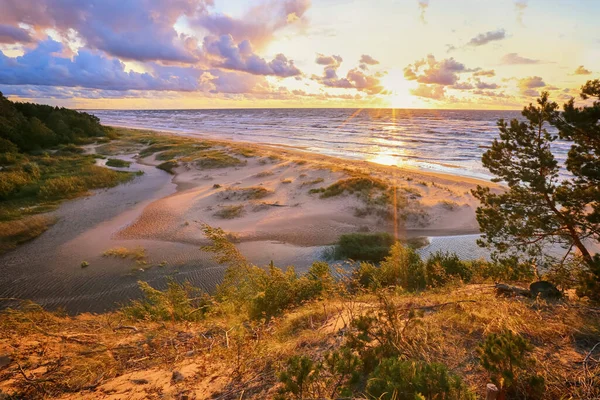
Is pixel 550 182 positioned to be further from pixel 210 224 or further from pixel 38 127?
pixel 38 127

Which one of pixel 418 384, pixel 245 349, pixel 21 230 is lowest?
pixel 21 230

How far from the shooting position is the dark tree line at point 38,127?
33.0 m

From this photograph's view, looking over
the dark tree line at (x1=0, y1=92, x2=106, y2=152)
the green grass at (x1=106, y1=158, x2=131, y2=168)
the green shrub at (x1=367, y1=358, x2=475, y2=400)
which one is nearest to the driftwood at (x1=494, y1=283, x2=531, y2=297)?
the green shrub at (x1=367, y1=358, x2=475, y2=400)

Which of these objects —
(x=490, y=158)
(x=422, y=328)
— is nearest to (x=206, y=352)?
(x=422, y=328)

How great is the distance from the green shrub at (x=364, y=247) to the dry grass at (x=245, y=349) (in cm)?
801

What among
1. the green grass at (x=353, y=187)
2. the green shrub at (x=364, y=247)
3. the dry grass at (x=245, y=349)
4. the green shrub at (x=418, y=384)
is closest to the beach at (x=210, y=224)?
the green grass at (x=353, y=187)

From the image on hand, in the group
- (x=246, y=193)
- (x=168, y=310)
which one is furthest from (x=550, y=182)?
(x=246, y=193)

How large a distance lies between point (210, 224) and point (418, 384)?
17802 millimetres

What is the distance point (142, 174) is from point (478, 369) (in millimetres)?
33506

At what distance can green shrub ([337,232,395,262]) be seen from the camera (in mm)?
15086

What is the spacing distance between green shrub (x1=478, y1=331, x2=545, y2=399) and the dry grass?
0.34 m

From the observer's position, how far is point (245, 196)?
24.2m

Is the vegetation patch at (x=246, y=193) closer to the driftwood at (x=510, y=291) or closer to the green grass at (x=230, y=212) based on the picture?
the green grass at (x=230, y=212)

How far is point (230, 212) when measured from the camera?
21.3 meters
